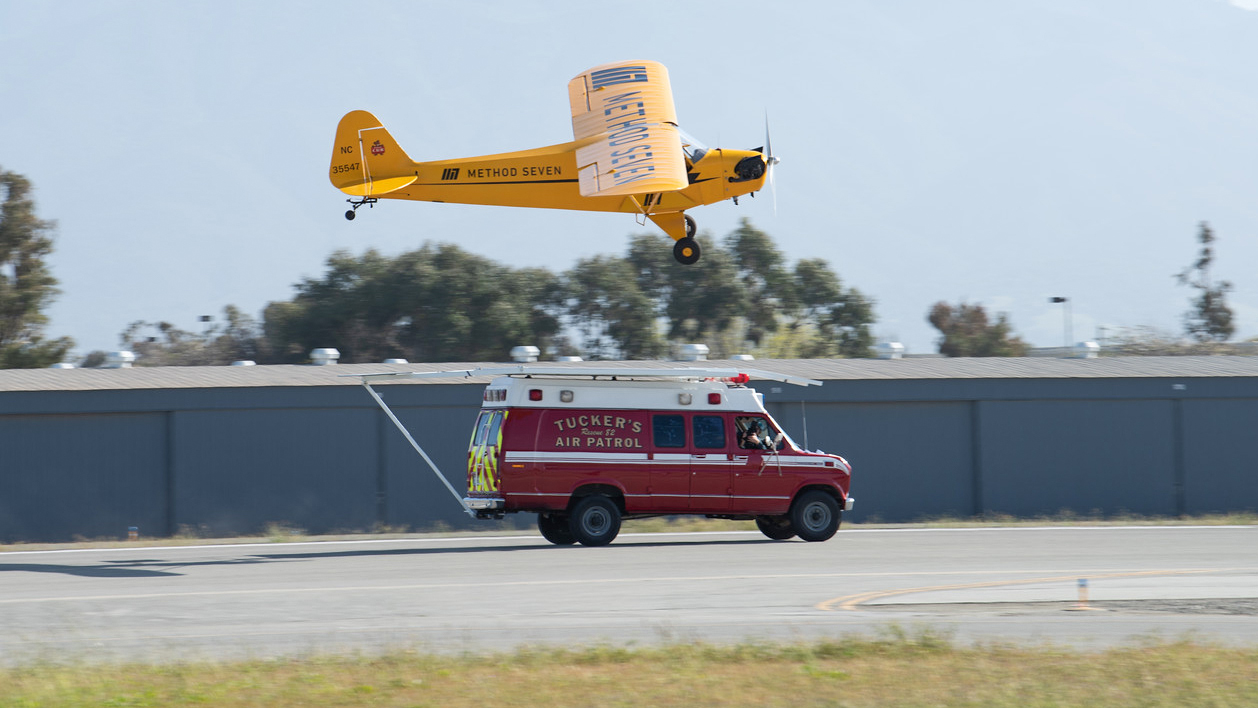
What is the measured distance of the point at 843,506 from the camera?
61.4 feet

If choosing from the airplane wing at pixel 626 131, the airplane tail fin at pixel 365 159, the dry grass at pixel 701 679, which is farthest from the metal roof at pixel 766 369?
the dry grass at pixel 701 679

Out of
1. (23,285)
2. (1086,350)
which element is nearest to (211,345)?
(23,285)

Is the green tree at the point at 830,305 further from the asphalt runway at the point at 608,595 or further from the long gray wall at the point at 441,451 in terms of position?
the asphalt runway at the point at 608,595

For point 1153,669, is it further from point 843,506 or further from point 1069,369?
point 1069,369

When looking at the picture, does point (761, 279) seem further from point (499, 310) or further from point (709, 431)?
→ point (709, 431)

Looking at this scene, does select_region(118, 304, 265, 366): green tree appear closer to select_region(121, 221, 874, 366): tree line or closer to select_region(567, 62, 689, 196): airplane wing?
select_region(121, 221, 874, 366): tree line

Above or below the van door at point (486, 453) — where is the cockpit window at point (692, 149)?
above

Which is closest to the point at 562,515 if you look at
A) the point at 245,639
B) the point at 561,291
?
the point at 245,639

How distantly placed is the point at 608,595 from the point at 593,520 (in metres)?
5.06

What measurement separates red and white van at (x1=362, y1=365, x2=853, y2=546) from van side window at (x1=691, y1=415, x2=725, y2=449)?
0.05ft

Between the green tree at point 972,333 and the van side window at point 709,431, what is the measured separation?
34276 millimetres

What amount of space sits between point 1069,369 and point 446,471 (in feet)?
45.3

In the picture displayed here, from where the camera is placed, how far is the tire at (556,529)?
18.7 m

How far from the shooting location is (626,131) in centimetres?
1709
